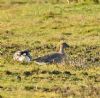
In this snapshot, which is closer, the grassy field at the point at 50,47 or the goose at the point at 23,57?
the grassy field at the point at 50,47

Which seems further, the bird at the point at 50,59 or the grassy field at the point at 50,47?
the bird at the point at 50,59

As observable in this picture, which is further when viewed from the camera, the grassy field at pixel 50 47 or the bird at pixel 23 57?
the bird at pixel 23 57

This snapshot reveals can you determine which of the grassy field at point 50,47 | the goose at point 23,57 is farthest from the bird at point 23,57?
the grassy field at point 50,47

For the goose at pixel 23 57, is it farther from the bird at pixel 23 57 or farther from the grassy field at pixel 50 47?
the grassy field at pixel 50 47

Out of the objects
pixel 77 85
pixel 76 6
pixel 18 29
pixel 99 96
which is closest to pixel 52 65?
pixel 77 85

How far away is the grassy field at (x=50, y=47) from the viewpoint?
33.4 ft

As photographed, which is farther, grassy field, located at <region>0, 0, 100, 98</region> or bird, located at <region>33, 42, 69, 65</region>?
bird, located at <region>33, 42, 69, 65</region>

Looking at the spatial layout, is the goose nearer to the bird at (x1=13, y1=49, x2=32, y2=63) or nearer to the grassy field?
the bird at (x1=13, y1=49, x2=32, y2=63)

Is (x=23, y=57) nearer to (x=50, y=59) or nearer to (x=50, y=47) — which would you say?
(x=50, y=59)

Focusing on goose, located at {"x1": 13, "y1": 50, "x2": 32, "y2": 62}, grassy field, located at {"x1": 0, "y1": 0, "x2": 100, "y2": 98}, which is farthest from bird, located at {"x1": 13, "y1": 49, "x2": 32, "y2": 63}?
grassy field, located at {"x1": 0, "y1": 0, "x2": 100, "y2": 98}

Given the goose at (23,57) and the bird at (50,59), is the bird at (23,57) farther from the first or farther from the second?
the bird at (50,59)

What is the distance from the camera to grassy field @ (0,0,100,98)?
33.4 feet

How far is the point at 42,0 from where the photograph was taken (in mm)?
32125

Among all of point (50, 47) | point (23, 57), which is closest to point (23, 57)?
point (23, 57)
